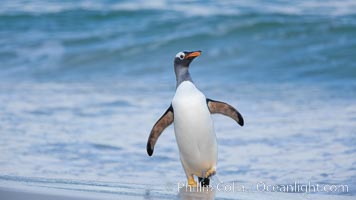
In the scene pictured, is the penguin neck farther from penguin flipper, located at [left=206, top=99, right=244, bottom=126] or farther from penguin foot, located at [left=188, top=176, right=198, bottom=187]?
penguin foot, located at [left=188, top=176, right=198, bottom=187]

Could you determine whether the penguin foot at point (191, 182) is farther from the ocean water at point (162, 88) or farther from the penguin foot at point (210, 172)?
the ocean water at point (162, 88)

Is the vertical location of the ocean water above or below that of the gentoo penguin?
above

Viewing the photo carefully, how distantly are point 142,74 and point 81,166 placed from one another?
5512 millimetres

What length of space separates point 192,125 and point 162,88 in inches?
210

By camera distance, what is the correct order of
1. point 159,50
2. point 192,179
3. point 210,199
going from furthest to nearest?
point 159,50 → point 192,179 → point 210,199

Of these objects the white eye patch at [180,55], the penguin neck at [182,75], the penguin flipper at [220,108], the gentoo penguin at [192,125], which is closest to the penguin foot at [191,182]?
the gentoo penguin at [192,125]

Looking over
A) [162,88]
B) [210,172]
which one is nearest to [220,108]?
[210,172]

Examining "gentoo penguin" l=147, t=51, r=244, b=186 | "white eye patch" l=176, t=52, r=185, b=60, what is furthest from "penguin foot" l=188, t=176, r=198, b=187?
"white eye patch" l=176, t=52, r=185, b=60

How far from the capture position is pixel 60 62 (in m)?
13.3

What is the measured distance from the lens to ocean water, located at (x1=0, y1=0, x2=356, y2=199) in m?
6.28

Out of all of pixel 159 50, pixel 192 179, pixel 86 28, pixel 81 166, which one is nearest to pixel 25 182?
pixel 192 179

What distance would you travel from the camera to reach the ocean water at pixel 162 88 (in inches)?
247

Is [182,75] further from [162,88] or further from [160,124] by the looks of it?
[162,88]

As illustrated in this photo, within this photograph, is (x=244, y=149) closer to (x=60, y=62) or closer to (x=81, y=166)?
(x=81, y=166)
